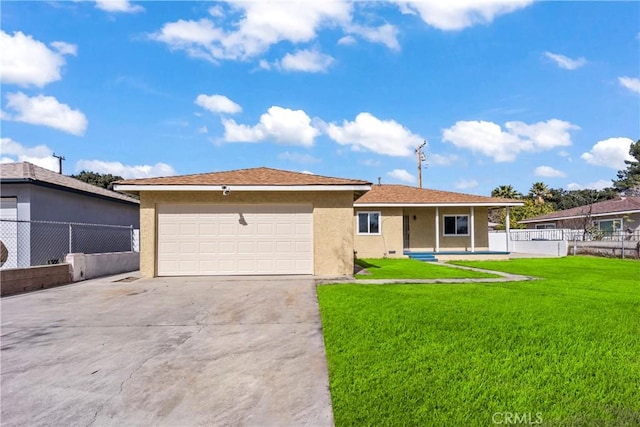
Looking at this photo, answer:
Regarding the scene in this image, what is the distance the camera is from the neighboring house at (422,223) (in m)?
20.8

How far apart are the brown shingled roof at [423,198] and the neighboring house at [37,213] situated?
12915mm

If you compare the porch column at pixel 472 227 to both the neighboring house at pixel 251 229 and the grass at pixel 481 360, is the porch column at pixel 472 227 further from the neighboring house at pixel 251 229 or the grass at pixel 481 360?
the grass at pixel 481 360

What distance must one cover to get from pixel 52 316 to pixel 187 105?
14308 mm

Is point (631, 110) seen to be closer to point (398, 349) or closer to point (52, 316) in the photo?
point (398, 349)

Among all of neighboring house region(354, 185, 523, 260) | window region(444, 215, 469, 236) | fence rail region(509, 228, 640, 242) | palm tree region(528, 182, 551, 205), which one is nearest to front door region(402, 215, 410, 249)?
neighboring house region(354, 185, 523, 260)

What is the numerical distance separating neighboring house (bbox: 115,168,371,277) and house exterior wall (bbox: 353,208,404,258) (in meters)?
8.30

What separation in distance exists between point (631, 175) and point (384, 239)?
5316 centimetres

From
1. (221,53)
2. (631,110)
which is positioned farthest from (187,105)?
(631,110)

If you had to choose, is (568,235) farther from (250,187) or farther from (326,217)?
(250,187)

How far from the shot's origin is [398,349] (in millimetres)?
4738

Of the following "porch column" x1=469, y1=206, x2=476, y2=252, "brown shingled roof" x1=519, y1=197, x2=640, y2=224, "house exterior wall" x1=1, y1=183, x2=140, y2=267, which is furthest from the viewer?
"brown shingled roof" x1=519, y1=197, x2=640, y2=224

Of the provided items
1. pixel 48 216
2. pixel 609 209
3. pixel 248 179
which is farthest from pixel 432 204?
pixel 609 209

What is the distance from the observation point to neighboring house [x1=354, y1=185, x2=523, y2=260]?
20.8 metres

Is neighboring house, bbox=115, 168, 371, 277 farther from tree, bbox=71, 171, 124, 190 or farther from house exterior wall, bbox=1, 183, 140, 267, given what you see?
tree, bbox=71, 171, 124, 190
